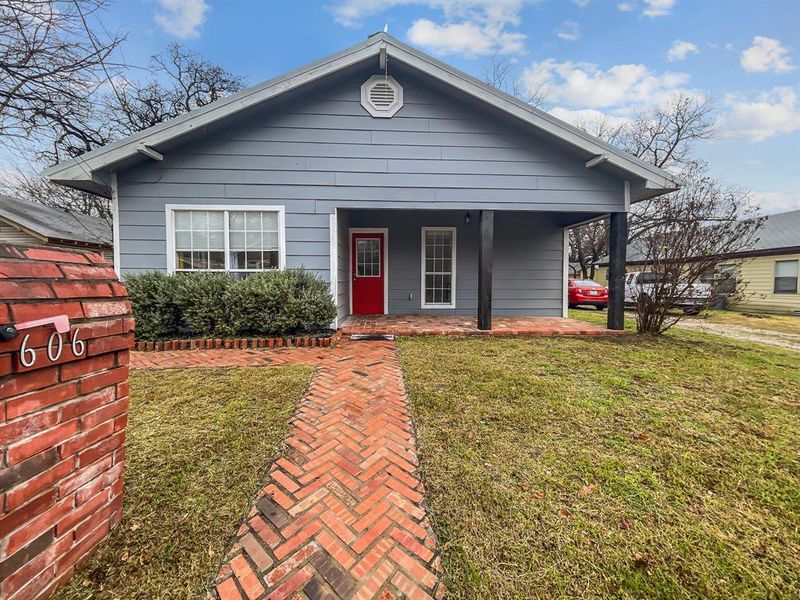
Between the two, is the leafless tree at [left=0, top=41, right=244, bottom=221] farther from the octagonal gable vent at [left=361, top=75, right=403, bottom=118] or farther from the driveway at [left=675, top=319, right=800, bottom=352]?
the driveway at [left=675, top=319, right=800, bottom=352]

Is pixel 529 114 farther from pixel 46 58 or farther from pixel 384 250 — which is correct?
pixel 46 58

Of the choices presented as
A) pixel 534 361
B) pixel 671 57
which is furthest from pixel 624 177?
pixel 671 57

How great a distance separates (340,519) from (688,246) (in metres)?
7.53

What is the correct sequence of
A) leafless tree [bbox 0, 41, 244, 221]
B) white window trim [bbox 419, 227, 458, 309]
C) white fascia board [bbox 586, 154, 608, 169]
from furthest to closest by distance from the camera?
leafless tree [bbox 0, 41, 244, 221]
white window trim [bbox 419, 227, 458, 309]
white fascia board [bbox 586, 154, 608, 169]

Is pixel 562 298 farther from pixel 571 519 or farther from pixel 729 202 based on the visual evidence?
pixel 571 519

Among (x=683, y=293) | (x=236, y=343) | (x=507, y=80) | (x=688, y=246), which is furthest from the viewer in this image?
(x=507, y=80)

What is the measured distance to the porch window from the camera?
27.6ft

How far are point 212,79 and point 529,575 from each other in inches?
843

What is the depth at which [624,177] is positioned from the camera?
6.27 meters

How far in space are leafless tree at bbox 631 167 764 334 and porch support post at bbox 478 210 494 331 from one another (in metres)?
3.19

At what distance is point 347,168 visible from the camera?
6012mm

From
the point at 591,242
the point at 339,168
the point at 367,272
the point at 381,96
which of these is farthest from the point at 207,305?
the point at 591,242

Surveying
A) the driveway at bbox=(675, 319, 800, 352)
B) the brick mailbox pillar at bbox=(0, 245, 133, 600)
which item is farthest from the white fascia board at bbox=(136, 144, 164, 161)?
the driveway at bbox=(675, 319, 800, 352)

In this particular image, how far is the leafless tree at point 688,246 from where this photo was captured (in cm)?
612
